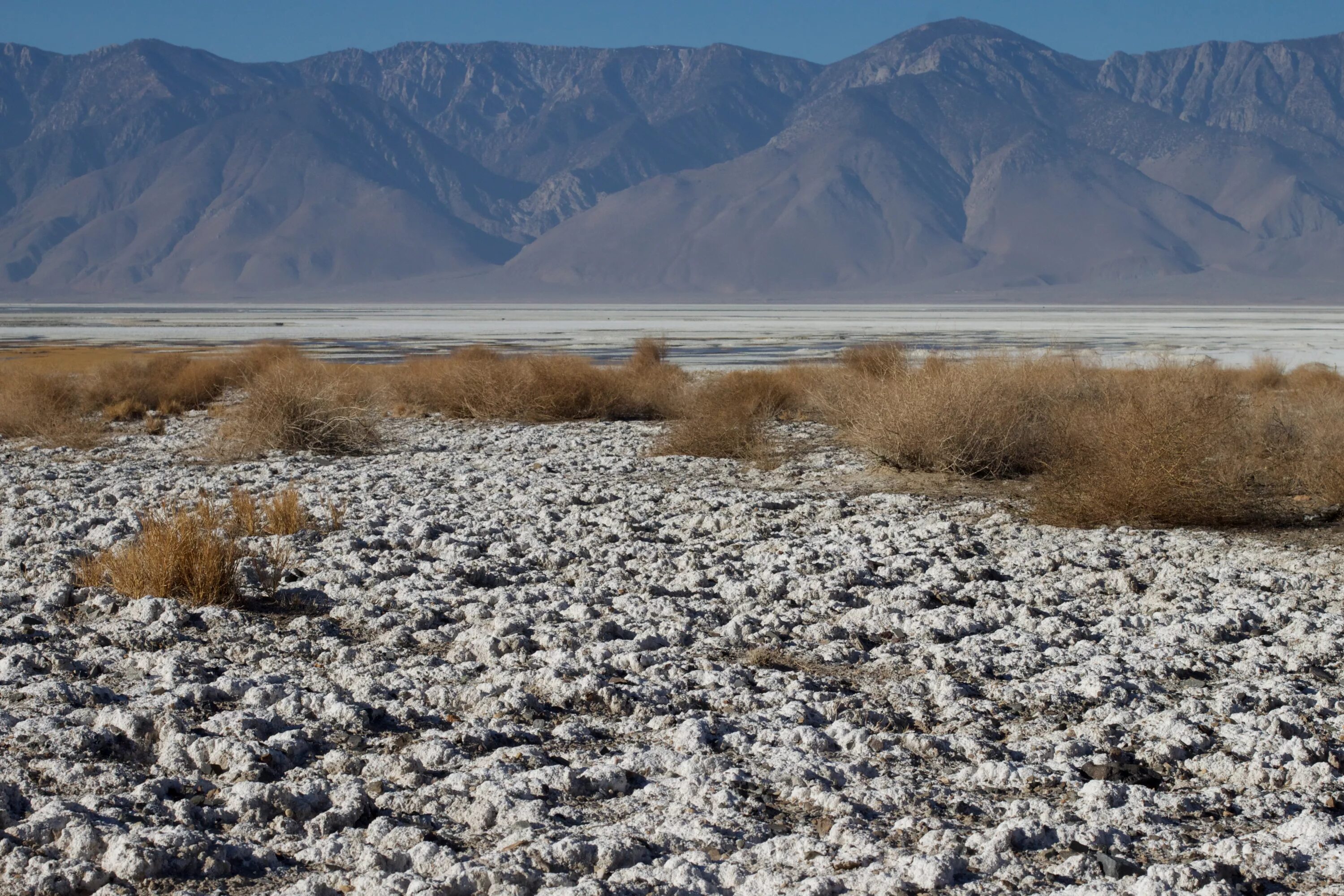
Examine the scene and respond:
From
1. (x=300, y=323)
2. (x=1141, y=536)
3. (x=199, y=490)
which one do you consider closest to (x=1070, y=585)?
(x=1141, y=536)

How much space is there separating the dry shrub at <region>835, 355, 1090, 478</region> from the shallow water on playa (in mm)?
5601

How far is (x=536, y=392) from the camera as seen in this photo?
18922 mm

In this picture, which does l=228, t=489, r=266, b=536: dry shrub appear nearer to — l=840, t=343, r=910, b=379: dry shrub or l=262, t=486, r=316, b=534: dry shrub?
l=262, t=486, r=316, b=534: dry shrub

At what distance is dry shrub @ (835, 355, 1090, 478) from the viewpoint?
12.4 meters

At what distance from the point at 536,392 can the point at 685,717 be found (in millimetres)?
13568

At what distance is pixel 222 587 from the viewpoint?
7426 millimetres

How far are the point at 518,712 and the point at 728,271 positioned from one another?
195 metres

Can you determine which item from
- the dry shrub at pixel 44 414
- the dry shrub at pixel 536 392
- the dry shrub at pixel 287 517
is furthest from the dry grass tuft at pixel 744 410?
the dry shrub at pixel 44 414

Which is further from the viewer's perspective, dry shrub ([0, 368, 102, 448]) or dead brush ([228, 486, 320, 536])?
dry shrub ([0, 368, 102, 448])

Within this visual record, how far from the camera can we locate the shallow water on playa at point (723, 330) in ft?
136

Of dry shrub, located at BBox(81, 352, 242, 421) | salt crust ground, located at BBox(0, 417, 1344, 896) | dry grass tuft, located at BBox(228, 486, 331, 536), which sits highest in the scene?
dry shrub, located at BBox(81, 352, 242, 421)

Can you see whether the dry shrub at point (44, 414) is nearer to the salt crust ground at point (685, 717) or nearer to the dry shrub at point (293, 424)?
the dry shrub at point (293, 424)

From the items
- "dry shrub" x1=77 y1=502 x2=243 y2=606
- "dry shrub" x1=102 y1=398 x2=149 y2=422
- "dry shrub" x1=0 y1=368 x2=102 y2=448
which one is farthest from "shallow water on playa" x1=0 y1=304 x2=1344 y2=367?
"dry shrub" x1=102 y1=398 x2=149 y2=422

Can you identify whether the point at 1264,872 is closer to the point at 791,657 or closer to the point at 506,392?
the point at 791,657
